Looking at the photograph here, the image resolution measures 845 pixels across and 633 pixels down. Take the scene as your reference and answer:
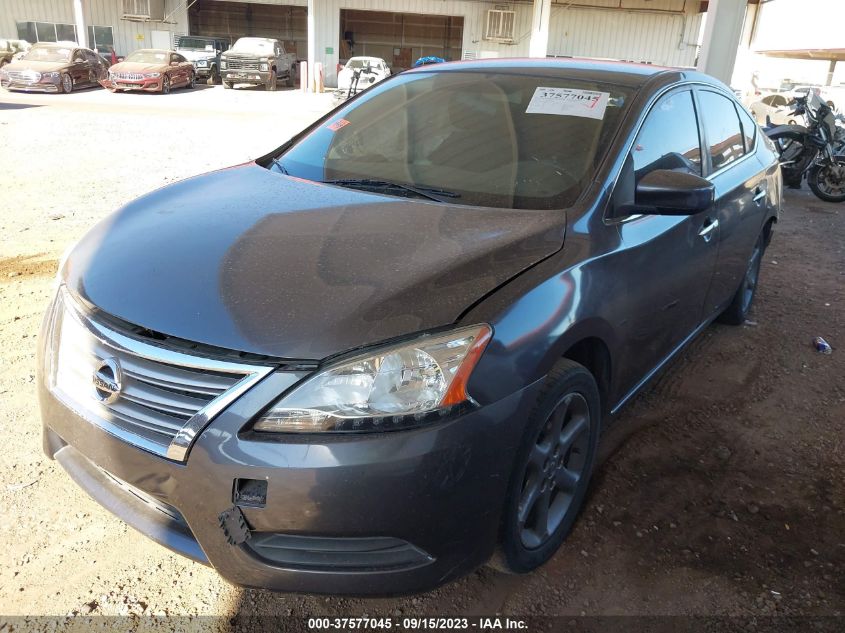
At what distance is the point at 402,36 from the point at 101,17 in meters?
15.1

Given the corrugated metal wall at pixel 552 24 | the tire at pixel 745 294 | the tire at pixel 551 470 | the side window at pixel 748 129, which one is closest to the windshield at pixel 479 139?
the tire at pixel 551 470

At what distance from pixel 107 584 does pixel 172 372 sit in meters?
0.90

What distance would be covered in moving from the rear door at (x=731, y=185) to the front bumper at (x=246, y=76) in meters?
24.6

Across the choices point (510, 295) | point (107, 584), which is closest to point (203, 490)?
point (107, 584)

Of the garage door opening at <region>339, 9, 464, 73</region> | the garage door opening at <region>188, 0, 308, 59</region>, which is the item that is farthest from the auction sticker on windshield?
the garage door opening at <region>188, 0, 308, 59</region>

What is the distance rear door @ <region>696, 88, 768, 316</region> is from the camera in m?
3.44

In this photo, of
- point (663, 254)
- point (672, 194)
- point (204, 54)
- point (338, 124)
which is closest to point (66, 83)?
point (204, 54)

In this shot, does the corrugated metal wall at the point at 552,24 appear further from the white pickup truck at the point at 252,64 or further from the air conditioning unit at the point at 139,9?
the white pickup truck at the point at 252,64

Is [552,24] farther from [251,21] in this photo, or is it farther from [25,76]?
[25,76]

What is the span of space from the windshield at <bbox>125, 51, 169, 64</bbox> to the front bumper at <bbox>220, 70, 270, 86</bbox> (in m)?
2.54

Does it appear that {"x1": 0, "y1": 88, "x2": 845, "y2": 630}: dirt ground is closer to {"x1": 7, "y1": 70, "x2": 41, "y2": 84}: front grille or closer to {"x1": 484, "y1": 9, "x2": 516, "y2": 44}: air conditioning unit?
{"x1": 7, "y1": 70, "x2": 41, "y2": 84}: front grille

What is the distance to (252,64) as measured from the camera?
26.0 meters

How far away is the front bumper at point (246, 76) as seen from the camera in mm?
26094

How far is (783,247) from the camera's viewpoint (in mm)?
7125
